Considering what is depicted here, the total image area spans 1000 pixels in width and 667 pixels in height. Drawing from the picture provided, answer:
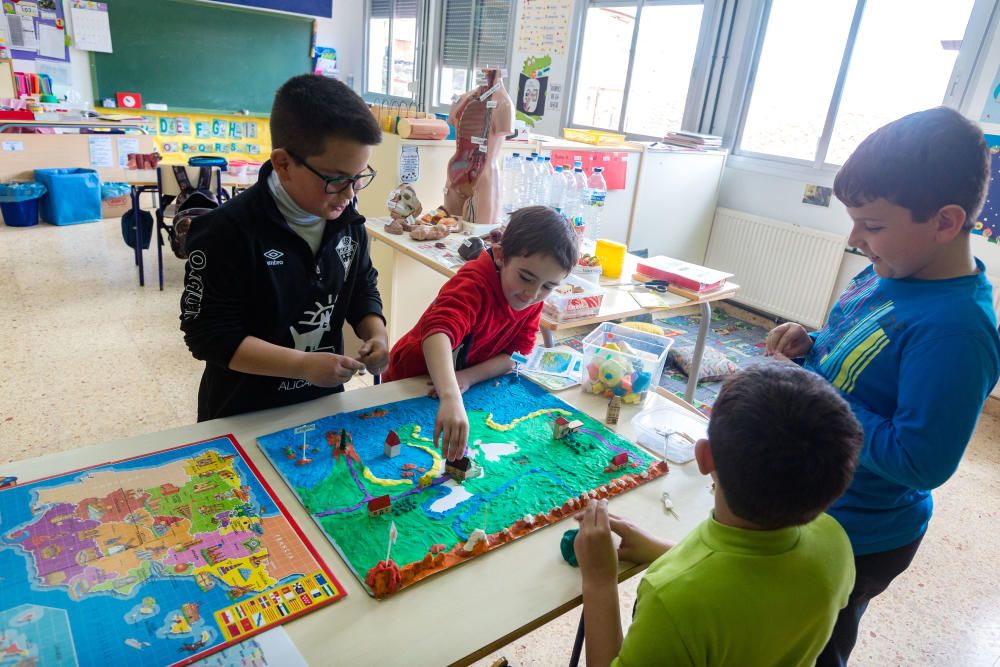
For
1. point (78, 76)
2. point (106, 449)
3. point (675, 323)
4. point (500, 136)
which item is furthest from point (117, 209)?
point (106, 449)

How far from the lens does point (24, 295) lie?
3.60 m

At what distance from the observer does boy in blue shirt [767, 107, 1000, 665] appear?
2.96 ft

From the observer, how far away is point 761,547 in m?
0.73

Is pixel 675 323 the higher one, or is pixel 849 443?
pixel 849 443

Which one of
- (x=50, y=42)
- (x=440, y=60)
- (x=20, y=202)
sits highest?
(x=440, y=60)

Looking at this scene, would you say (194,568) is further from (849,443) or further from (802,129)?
(802,129)

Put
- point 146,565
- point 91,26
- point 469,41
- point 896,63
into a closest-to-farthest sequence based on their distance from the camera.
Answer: point 146,565, point 896,63, point 91,26, point 469,41

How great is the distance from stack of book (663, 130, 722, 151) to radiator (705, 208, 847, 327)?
49 cm

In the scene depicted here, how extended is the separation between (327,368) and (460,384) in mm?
341

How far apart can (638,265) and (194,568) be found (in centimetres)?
212

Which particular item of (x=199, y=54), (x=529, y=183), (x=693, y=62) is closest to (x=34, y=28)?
(x=199, y=54)

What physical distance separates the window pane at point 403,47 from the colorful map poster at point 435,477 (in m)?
6.54

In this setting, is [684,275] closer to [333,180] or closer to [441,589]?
Answer: [333,180]

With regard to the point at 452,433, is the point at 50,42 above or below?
above
